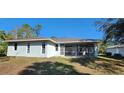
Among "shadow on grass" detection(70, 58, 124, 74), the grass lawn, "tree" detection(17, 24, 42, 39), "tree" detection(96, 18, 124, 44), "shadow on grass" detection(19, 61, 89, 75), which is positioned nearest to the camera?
"shadow on grass" detection(19, 61, 89, 75)

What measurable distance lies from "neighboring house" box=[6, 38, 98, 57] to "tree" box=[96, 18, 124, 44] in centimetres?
424

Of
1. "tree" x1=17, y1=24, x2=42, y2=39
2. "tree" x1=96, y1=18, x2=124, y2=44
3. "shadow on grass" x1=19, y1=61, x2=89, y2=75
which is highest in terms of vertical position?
"tree" x1=17, y1=24, x2=42, y2=39

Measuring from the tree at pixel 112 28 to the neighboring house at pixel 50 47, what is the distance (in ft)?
13.9

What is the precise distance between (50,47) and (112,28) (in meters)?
9.50

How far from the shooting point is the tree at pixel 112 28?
67.8 ft

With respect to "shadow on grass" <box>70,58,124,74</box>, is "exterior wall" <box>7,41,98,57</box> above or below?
above

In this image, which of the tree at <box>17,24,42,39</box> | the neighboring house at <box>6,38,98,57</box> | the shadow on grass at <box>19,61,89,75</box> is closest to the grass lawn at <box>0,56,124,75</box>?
the shadow on grass at <box>19,61,89,75</box>

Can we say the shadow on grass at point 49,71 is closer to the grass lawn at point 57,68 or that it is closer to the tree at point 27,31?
the grass lawn at point 57,68

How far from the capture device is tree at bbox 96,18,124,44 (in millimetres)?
20656

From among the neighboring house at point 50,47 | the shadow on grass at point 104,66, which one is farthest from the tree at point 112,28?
the neighboring house at point 50,47

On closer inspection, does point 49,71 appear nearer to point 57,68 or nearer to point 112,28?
point 57,68

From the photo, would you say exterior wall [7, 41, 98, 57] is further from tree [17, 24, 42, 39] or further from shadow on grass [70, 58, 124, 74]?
tree [17, 24, 42, 39]
